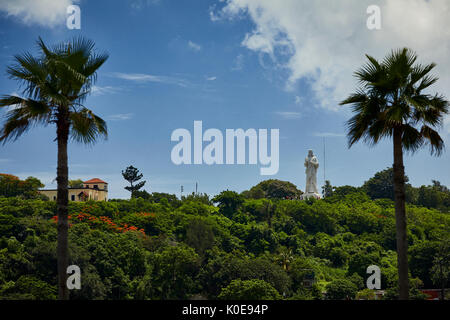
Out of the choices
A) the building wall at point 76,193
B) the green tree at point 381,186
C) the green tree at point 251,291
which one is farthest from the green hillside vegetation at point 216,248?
the green tree at point 381,186

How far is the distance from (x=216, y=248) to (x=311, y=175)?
2911 centimetres

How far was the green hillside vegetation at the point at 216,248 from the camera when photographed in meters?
41.1

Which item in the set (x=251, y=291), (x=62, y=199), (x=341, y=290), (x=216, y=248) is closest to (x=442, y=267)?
(x=341, y=290)

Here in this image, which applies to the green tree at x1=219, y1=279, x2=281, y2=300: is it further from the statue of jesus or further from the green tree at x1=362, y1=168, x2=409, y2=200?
the green tree at x1=362, y1=168, x2=409, y2=200

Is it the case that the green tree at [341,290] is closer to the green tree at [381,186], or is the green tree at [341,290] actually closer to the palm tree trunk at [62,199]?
the palm tree trunk at [62,199]

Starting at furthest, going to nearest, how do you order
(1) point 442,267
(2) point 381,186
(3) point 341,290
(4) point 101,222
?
1. (2) point 381,186
2. (4) point 101,222
3. (1) point 442,267
4. (3) point 341,290

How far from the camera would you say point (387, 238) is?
60.3m

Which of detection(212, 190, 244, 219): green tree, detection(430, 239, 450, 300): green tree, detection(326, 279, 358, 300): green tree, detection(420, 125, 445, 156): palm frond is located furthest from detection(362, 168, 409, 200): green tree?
detection(420, 125, 445, 156): palm frond

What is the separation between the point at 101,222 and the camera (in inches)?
2128

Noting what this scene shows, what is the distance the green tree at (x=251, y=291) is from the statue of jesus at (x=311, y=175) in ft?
121

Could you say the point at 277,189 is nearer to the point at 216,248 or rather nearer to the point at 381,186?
the point at 381,186

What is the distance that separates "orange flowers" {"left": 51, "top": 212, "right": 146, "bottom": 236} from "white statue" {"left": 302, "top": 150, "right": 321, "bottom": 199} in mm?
29227
